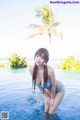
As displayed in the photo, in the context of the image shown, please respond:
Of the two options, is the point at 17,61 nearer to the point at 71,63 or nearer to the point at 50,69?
the point at 50,69

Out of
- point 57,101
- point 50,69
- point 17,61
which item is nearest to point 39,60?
point 50,69

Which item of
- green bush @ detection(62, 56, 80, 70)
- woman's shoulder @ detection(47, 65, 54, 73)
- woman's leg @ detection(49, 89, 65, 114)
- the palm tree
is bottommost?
woman's leg @ detection(49, 89, 65, 114)

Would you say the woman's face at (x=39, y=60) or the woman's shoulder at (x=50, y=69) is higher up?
the woman's face at (x=39, y=60)

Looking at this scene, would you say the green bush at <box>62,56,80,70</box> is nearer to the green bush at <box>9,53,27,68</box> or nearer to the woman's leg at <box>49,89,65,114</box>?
the woman's leg at <box>49,89,65,114</box>

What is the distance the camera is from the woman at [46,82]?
7.53 feet

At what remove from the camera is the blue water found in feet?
7.61

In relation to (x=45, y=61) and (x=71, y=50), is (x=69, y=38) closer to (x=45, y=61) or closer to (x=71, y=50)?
(x=71, y=50)

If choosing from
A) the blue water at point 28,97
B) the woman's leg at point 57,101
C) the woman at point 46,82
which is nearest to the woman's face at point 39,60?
the woman at point 46,82

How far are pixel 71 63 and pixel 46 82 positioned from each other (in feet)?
0.86

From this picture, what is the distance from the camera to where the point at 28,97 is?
2.40 m

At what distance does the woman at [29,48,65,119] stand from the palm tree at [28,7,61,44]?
0.16 m

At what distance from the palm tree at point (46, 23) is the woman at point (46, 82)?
16 centimetres

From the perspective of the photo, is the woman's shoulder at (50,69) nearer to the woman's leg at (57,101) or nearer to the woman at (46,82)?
the woman at (46,82)

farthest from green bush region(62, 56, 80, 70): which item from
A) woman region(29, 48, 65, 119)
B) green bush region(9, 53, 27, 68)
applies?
green bush region(9, 53, 27, 68)
